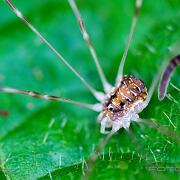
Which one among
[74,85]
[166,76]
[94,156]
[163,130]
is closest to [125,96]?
[166,76]

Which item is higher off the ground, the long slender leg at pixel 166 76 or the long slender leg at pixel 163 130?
the long slender leg at pixel 166 76

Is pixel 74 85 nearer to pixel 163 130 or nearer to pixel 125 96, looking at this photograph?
pixel 125 96

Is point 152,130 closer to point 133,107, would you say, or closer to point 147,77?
point 133,107

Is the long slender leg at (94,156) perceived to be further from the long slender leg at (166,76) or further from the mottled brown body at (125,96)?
the long slender leg at (166,76)

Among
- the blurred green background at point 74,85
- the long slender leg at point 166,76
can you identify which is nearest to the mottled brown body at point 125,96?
the blurred green background at point 74,85

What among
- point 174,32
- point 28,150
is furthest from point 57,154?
point 174,32

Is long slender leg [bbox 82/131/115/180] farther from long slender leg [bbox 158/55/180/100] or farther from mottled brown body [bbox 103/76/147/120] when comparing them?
long slender leg [bbox 158/55/180/100]
